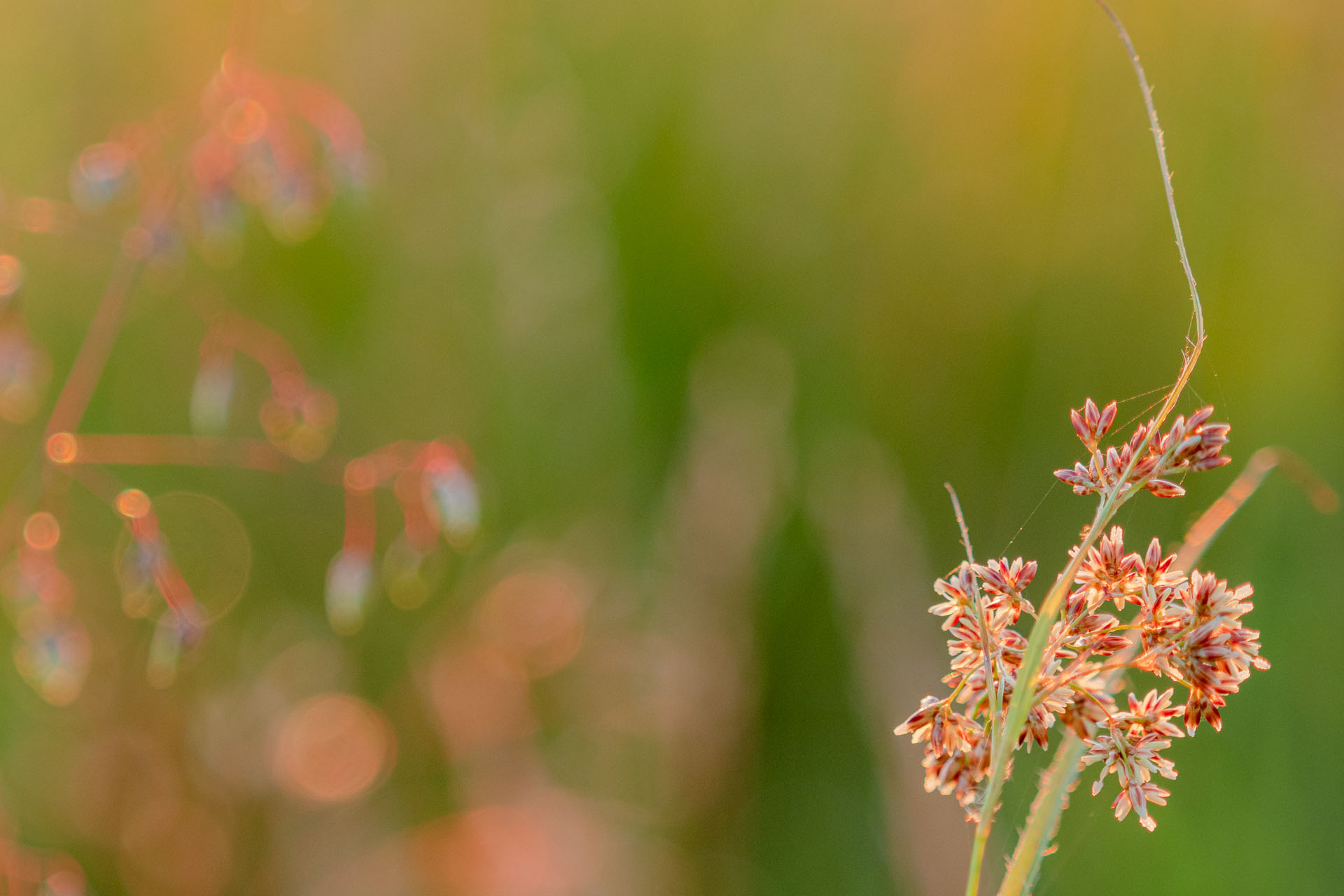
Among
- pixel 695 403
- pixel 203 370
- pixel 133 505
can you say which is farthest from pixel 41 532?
pixel 695 403

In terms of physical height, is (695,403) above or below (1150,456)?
below

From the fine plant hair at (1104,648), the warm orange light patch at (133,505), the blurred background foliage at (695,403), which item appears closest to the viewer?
the fine plant hair at (1104,648)

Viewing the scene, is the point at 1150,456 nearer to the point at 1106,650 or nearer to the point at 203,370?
the point at 1106,650

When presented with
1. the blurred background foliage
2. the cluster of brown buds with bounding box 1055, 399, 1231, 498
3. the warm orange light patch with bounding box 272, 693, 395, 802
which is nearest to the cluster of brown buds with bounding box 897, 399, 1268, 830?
the cluster of brown buds with bounding box 1055, 399, 1231, 498

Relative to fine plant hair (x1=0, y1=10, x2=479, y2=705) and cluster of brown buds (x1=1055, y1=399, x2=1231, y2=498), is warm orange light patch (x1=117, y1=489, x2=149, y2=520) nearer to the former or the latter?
fine plant hair (x1=0, y1=10, x2=479, y2=705)

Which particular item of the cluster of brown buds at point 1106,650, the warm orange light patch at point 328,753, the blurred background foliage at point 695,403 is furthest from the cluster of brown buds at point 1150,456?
the warm orange light patch at point 328,753

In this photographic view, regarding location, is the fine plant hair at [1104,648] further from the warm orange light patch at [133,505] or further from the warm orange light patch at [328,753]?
the warm orange light patch at [328,753]

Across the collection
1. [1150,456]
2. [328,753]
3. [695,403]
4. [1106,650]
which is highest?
[1150,456]
